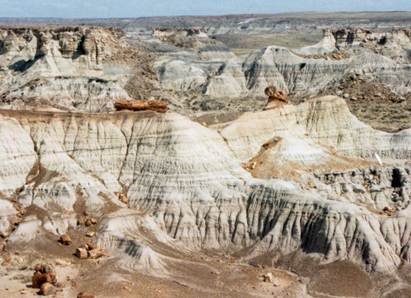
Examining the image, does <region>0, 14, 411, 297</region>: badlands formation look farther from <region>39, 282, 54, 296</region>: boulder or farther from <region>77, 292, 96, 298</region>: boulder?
<region>77, 292, 96, 298</region>: boulder

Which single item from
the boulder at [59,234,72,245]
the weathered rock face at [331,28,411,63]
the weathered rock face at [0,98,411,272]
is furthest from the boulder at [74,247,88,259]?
the weathered rock face at [331,28,411,63]

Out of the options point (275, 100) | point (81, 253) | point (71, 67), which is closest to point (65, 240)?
point (81, 253)

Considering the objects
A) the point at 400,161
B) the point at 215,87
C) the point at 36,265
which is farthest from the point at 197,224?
the point at 215,87

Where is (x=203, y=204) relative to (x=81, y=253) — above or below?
above

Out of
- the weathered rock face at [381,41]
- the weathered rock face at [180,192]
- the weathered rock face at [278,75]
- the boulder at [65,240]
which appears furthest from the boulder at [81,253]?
the weathered rock face at [381,41]

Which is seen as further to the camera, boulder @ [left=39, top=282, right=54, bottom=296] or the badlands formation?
the badlands formation

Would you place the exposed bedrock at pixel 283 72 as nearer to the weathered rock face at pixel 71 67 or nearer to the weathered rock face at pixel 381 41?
the weathered rock face at pixel 381 41

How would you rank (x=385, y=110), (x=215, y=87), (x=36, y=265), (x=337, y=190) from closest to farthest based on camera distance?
1. (x=36, y=265)
2. (x=337, y=190)
3. (x=385, y=110)
4. (x=215, y=87)

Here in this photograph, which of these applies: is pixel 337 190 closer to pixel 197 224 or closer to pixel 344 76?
pixel 197 224

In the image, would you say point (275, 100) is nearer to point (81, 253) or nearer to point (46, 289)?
point (81, 253)
